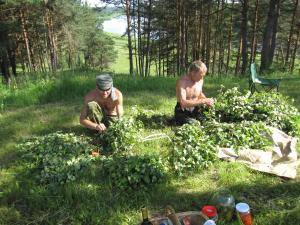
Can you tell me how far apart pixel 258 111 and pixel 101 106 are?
2.69m

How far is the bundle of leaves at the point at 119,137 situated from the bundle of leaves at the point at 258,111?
1479mm

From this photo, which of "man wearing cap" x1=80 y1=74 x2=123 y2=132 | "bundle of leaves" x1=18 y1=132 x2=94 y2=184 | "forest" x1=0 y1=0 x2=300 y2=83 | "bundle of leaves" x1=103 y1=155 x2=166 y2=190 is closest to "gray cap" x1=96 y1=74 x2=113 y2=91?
"man wearing cap" x1=80 y1=74 x2=123 y2=132

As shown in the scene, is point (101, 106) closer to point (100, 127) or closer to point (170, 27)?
point (100, 127)

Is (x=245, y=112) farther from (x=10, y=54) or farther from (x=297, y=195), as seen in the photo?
(x=10, y=54)

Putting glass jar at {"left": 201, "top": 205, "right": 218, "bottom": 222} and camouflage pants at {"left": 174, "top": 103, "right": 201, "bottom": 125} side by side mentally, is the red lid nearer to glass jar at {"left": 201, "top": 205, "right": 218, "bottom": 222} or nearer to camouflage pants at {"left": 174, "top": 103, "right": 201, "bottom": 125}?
glass jar at {"left": 201, "top": 205, "right": 218, "bottom": 222}

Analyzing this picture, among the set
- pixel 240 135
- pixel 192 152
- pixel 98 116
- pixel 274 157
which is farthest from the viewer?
pixel 98 116

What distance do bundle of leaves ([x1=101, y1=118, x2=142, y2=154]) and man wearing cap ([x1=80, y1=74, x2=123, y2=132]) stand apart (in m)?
0.20

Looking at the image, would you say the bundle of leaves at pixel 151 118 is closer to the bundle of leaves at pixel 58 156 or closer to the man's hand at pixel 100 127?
the man's hand at pixel 100 127

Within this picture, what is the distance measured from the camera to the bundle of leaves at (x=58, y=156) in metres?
3.92

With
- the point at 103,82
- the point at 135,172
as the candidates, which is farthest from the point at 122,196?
the point at 103,82

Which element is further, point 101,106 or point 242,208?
point 101,106

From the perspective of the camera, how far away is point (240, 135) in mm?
4730

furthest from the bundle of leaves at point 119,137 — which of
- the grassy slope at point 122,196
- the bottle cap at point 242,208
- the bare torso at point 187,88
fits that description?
the bottle cap at point 242,208

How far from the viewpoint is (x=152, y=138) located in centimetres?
512
